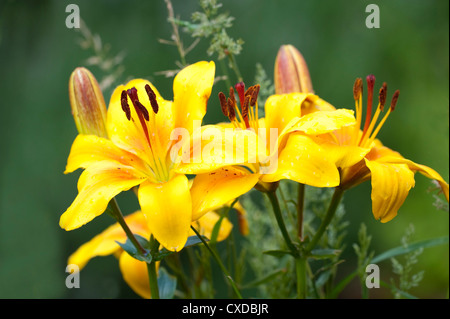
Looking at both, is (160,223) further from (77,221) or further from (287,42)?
(287,42)

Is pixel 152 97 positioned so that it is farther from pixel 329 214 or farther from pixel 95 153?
pixel 329 214

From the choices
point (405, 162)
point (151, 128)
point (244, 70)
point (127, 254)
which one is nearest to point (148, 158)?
point (151, 128)

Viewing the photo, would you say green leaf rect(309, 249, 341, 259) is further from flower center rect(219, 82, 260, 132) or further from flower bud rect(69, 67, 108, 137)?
flower bud rect(69, 67, 108, 137)

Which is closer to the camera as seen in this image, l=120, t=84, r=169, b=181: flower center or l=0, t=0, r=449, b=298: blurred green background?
l=120, t=84, r=169, b=181: flower center

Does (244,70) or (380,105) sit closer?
(380,105)

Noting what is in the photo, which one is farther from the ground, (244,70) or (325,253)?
(244,70)

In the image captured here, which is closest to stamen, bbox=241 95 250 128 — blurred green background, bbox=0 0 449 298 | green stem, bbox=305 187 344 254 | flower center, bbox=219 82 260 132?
flower center, bbox=219 82 260 132

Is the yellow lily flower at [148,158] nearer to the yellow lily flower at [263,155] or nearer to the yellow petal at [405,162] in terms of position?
the yellow lily flower at [263,155]
